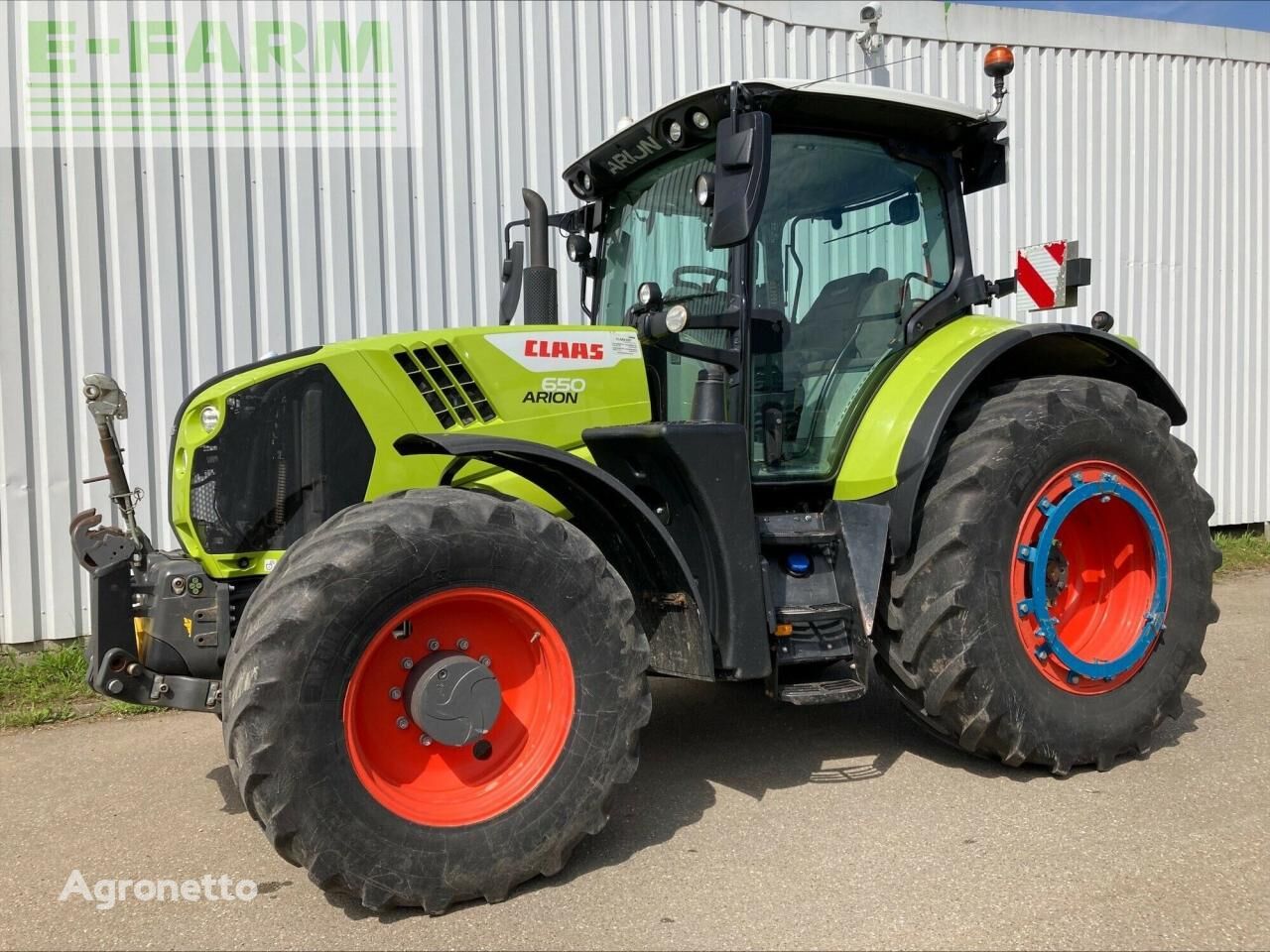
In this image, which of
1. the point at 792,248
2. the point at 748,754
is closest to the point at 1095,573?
the point at 748,754

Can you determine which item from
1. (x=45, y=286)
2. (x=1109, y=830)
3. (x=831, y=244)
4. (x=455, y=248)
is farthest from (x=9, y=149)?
(x=1109, y=830)

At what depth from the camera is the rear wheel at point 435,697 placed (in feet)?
8.38

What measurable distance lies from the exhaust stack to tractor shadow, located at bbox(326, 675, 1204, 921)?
1783 millimetres

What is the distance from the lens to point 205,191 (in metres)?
5.72

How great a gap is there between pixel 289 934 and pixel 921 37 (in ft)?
24.0

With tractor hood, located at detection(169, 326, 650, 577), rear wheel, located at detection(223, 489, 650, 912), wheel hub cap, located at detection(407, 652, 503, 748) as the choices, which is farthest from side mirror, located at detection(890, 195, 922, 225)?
wheel hub cap, located at detection(407, 652, 503, 748)

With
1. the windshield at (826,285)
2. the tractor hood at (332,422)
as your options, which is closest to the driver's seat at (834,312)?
the windshield at (826,285)

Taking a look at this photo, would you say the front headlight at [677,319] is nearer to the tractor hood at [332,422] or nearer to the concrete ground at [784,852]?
the tractor hood at [332,422]

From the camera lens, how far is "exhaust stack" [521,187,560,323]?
3.93 meters

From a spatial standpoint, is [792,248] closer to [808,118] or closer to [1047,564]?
[808,118]

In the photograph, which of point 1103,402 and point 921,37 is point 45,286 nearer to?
point 1103,402

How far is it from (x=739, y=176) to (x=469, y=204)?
3417mm

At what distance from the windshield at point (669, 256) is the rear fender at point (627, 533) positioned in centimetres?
58

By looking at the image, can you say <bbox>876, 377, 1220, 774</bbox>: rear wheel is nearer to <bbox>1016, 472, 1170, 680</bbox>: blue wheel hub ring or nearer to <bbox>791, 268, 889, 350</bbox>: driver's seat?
<bbox>1016, 472, 1170, 680</bbox>: blue wheel hub ring
